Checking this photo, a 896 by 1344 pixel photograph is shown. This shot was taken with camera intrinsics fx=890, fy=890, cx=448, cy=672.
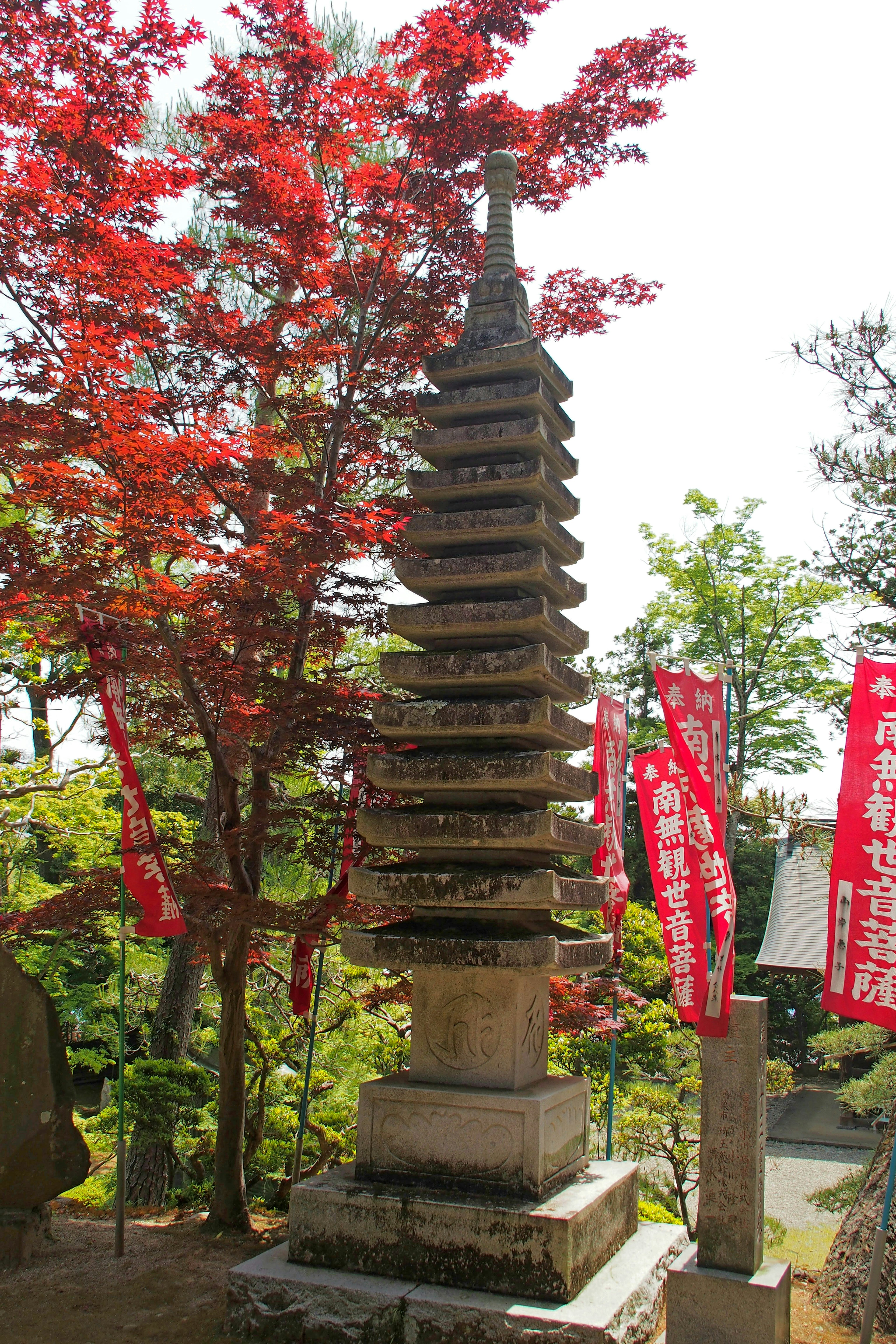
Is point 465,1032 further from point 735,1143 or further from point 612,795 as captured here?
point 612,795

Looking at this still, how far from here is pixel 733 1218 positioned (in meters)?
4.93

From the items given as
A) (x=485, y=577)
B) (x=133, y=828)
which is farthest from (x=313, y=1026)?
(x=485, y=577)

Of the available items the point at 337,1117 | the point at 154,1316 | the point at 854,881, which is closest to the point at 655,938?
the point at 337,1117

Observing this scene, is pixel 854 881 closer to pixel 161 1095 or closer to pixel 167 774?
pixel 161 1095

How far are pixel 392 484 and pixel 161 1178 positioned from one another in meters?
8.68

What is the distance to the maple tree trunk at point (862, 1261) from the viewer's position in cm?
704

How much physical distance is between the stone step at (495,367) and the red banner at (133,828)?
3.17 m

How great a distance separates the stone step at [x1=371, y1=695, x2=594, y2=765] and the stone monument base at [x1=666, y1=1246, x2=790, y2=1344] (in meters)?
3.09

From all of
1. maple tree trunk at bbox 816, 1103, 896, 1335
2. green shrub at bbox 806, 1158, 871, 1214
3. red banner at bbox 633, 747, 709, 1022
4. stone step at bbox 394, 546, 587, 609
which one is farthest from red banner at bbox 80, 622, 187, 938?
green shrub at bbox 806, 1158, 871, 1214

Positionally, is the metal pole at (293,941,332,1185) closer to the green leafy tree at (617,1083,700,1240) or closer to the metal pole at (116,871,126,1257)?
the metal pole at (116,871,126,1257)

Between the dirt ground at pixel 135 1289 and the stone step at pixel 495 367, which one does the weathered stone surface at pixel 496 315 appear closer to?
the stone step at pixel 495 367

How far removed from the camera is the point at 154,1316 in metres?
5.30

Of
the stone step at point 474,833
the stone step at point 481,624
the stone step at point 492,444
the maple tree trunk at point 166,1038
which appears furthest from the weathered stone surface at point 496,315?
the maple tree trunk at point 166,1038

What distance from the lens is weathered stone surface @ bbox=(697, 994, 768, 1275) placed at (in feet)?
16.1
